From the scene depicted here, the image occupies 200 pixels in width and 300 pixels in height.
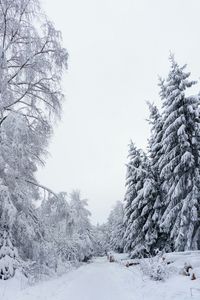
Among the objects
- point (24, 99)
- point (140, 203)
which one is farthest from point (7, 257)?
point (140, 203)

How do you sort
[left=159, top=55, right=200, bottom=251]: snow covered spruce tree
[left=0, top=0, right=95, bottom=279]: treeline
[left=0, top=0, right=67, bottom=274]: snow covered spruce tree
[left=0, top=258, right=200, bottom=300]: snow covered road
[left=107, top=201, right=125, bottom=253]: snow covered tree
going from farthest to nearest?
[left=107, top=201, right=125, bottom=253]: snow covered tree < [left=159, top=55, right=200, bottom=251]: snow covered spruce tree < [left=0, top=0, right=67, bottom=274]: snow covered spruce tree < [left=0, top=0, right=95, bottom=279]: treeline < [left=0, top=258, right=200, bottom=300]: snow covered road

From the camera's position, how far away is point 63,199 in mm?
12812

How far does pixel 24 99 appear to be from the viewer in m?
12.5

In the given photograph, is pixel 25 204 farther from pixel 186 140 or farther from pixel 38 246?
pixel 186 140

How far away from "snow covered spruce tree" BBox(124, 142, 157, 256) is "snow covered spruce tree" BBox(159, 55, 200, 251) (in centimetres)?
371

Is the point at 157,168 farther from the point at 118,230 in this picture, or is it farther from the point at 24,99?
the point at 118,230

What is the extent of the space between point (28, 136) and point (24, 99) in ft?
7.16

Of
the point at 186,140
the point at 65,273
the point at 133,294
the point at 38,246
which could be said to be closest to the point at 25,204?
the point at 38,246

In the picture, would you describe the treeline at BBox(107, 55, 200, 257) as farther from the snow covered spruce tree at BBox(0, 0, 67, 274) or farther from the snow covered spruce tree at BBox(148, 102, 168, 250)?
the snow covered spruce tree at BBox(0, 0, 67, 274)

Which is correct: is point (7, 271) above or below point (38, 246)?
below

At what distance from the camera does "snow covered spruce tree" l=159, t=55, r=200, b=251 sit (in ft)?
61.5

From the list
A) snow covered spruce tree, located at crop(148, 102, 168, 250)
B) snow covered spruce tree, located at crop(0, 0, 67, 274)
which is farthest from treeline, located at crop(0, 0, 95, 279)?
snow covered spruce tree, located at crop(148, 102, 168, 250)

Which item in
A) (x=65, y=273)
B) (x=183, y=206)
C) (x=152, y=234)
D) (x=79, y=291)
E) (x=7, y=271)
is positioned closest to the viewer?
(x=79, y=291)

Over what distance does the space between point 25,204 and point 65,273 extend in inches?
159
